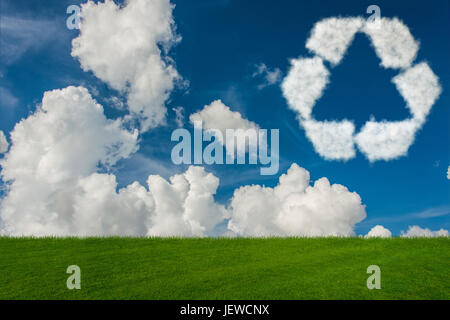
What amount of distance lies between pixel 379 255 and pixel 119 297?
1500cm

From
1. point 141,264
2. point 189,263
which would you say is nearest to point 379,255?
point 189,263

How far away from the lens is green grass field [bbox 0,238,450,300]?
17109mm

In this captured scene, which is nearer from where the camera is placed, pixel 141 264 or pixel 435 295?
pixel 435 295

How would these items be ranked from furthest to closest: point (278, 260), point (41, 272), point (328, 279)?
point (278, 260), point (41, 272), point (328, 279)

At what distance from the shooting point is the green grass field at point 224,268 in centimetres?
1711

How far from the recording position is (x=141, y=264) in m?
20.9

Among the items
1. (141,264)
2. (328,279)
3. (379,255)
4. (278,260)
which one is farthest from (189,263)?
(379,255)

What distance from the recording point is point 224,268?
794 inches
